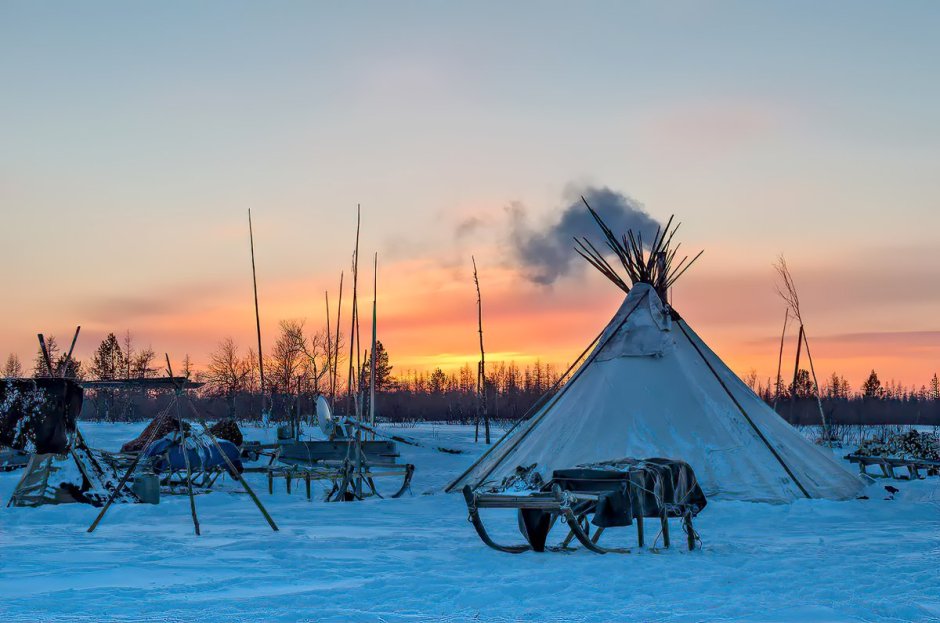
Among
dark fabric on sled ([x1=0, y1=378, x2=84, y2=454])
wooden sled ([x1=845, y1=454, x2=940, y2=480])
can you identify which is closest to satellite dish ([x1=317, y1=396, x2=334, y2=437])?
dark fabric on sled ([x1=0, y1=378, x2=84, y2=454])

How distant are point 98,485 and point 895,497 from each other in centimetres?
1484

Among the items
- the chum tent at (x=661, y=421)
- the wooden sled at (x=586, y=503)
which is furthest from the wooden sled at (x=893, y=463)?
the wooden sled at (x=586, y=503)

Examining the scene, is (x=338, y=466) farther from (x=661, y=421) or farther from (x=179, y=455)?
(x=661, y=421)

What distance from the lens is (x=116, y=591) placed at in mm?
8188

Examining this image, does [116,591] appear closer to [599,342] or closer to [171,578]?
[171,578]

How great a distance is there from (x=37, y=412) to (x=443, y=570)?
8701mm

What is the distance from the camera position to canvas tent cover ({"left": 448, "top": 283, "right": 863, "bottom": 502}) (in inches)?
632

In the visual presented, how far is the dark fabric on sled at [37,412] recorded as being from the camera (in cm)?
1452

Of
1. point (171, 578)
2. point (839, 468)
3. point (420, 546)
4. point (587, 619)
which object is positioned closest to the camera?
point (587, 619)

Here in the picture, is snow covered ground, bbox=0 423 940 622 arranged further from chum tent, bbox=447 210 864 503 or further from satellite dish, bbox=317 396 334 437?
satellite dish, bbox=317 396 334 437

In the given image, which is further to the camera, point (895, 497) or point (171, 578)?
point (895, 497)

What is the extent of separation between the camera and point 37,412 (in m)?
14.7

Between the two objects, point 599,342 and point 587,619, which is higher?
point 599,342

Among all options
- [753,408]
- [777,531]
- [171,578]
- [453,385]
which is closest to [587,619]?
[171,578]
